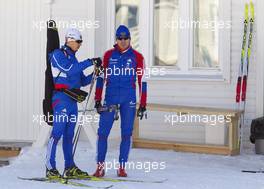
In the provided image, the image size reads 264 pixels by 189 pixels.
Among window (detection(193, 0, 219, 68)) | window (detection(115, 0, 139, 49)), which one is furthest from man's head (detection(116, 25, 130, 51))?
window (detection(115, 0, 139, 49))

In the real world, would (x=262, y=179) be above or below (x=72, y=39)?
below

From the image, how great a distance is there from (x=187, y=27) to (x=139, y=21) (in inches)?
30.6

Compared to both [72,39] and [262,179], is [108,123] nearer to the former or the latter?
[72,39]

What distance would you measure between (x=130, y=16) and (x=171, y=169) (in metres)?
3.19

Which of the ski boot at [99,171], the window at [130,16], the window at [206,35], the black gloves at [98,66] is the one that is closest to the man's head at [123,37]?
the black gloves at [98,66]

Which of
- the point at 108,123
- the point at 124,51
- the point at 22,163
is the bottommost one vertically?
the point at 22,163

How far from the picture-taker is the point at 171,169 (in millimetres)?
8789

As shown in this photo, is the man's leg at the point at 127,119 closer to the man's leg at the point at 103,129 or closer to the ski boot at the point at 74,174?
the man's leg at the point at 103,129

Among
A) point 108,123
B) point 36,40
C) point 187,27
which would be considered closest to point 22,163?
point 108,123

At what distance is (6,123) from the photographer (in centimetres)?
1127

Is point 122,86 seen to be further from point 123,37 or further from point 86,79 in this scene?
point 123,37

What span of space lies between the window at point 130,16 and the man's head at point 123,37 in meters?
3.07

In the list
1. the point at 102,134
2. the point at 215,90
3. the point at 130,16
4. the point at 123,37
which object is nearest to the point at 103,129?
the point at 102,134

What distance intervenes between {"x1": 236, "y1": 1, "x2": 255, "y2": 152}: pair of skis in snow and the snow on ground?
2.33 feet
